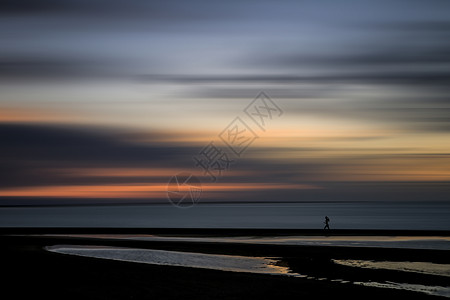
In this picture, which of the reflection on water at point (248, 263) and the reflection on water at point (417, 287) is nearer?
the reflection on water at point (417, 287)

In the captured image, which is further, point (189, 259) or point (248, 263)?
point (189, 259)

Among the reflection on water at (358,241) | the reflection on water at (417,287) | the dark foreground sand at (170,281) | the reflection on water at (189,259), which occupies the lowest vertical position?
the dark foreground sand at (170,281)

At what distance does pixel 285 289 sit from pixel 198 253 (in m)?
20.3

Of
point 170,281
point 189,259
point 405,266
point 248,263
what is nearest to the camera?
point 170,281

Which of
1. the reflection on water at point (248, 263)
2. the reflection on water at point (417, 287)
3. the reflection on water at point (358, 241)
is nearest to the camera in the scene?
the reflection on water at point (417, 287)

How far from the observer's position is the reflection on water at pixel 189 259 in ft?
111

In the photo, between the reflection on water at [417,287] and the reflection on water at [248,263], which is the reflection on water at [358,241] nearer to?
the reflection on water at [248,263]

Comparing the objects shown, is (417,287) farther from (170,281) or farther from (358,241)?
(358,241)

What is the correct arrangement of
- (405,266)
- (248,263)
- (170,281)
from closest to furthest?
(170,281), (405,266), (248,263)

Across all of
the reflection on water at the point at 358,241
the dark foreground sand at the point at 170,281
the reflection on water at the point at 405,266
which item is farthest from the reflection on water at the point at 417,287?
the reflection on water at the point at 358,241

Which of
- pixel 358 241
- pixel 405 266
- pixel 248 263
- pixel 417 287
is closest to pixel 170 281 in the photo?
pixel 248 263

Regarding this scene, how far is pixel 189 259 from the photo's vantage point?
128 ft

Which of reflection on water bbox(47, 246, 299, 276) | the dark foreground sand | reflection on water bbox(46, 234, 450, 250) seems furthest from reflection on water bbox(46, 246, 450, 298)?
reflection on water bbox(46, 234, 450, 250)

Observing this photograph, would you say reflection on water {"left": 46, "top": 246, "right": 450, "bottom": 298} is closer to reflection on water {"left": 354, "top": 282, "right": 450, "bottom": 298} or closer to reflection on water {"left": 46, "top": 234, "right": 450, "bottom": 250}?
reflection on water {"left": 354, "top": 282, "right": 450, "bottom": 298}
